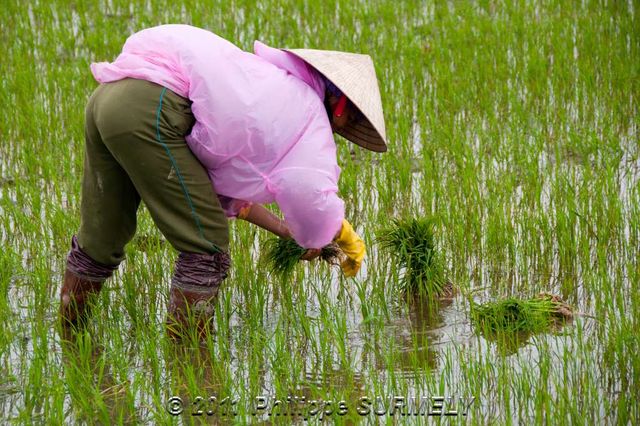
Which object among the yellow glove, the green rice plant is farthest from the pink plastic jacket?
the green rice plant

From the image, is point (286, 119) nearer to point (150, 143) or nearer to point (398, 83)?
point (150, 143)

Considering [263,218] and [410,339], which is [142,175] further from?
[410,339]

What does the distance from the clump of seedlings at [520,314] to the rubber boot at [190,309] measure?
33.4 inches

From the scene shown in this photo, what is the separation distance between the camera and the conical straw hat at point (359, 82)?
289 cm

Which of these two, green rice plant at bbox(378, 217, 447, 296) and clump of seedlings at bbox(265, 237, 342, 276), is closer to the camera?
clump of seedlings at bbox(265, 237, 342, 276)

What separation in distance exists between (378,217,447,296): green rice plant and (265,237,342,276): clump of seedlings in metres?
0.24

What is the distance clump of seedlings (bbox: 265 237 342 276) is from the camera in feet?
11.0

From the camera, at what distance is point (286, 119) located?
9.46ft

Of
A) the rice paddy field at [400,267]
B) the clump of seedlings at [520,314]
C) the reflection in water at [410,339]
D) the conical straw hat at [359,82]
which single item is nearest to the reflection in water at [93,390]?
the rice paddy field at [400,267]

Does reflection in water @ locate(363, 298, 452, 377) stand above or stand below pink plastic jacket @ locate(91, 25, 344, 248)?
below

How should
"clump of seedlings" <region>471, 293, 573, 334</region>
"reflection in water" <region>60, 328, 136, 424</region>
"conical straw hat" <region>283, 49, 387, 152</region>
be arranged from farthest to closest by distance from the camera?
1. "clump of seedlings" <region>471, 293, 573, 334</region>
2. "conical straw hat" <region>283, 49, 387, 152</region>
3. "reflection in water" <region>60, 328, 136, 424</region>

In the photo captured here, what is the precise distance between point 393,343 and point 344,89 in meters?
0.85

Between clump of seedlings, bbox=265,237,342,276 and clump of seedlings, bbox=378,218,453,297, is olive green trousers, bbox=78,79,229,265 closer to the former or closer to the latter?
clump of seedlings, bbox=265,237,342,276

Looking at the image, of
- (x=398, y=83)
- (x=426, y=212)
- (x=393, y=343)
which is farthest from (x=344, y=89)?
(x=398, y=83)
